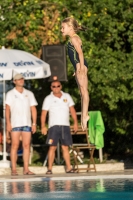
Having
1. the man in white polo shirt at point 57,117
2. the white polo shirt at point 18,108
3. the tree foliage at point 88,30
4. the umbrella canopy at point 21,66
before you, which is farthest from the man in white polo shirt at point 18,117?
the tree foliage at point 88,30

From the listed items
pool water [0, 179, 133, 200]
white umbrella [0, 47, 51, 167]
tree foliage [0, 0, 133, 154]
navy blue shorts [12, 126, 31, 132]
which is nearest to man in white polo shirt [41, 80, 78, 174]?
navy blue shorts [12, 126, 31, 132]

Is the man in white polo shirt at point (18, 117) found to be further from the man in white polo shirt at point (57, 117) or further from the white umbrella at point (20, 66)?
the white umbrella at point (20, 66)

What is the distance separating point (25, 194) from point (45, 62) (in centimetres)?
748

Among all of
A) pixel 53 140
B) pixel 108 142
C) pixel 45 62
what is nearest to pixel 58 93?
pixel 53 140

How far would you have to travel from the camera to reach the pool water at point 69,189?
8.54 meters

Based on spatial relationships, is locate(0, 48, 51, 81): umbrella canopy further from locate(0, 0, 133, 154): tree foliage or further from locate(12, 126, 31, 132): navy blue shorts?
locate(0, 0, 133, 154): tree foliage

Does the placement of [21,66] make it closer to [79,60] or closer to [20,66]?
[20,66]

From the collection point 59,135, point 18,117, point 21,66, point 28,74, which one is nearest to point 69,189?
point 18,117

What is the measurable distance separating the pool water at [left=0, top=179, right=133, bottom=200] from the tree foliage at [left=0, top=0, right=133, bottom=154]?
18.4 feet

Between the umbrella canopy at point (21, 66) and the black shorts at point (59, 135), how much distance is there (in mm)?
1189

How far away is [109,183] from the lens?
10.3 meters

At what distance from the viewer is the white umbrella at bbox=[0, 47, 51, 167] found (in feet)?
48.3

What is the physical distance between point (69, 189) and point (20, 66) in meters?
5.85

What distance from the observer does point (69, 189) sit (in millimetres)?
9484
